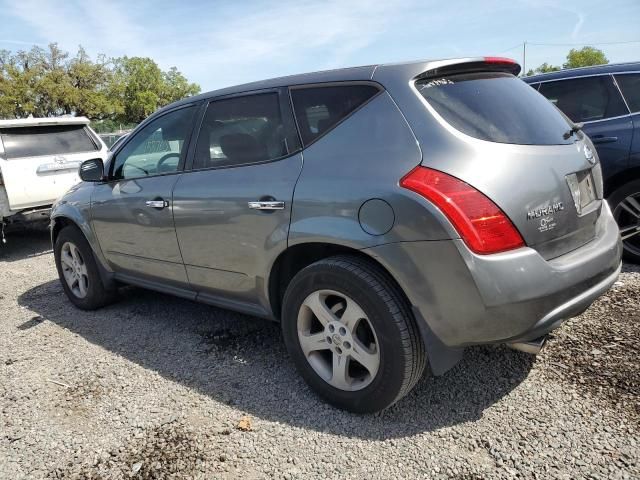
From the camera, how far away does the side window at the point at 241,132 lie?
9.66ft

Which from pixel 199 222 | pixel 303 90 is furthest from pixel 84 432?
pixel 303 90

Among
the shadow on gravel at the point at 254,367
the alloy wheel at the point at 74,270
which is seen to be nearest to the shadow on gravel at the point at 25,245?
the alloy wheel at the point at 74,270

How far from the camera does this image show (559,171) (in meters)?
2.42

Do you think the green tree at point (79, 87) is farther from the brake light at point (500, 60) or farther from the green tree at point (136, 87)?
the brake light at point (500, 60)

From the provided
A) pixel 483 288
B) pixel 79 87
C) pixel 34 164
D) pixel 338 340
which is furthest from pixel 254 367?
pixel 79 87

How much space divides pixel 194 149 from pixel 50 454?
1989mm

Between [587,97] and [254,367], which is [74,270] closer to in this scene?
[254,367]

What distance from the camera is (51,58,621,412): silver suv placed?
2.18 m

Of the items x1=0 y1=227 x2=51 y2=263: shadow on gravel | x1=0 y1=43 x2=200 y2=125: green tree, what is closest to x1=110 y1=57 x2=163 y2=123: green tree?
x1=0 y1=43 x2=200 y2=125: green tree

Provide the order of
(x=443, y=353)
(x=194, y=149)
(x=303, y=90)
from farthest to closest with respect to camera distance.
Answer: (x=194, y=149)
(x=303, y=90)
(x=443, y=353)

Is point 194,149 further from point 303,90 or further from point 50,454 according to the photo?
point 50,454

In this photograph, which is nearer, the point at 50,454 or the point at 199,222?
the point at 50,454

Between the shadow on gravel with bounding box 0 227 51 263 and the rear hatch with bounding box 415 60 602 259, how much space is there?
6707mm

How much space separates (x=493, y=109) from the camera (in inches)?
98.3
